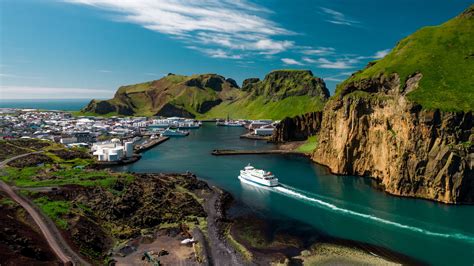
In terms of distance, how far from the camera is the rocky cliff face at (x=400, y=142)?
81.2 metres

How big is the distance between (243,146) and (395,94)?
97215mm

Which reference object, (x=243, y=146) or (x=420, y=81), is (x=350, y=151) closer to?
(x=420, y=81)

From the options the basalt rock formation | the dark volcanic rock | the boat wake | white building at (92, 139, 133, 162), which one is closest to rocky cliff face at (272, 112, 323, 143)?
the basalt rock formation

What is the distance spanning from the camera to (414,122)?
8994cm

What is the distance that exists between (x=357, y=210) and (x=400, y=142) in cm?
2776

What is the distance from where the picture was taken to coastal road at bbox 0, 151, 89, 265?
1989 inches

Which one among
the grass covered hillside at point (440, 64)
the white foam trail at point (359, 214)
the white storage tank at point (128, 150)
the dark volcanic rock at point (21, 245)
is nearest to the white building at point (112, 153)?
the white storage tank at point (128, 150)

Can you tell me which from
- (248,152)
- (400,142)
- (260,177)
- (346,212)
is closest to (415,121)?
(400,142)

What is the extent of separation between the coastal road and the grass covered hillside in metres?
89.6

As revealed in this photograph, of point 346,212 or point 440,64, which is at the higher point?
point 440,64

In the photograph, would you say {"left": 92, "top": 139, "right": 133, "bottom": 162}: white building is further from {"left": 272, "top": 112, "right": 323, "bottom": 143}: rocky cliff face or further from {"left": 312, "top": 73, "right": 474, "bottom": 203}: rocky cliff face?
{"left": 272, "top": 112, "right": 323, "bottom": 143}: rocky cliff face

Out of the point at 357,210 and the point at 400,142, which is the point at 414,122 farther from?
the point at 357,210

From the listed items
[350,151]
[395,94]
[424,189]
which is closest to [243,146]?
[350,151]

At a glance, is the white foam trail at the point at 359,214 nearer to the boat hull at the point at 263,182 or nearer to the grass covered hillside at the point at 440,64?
the boat hull at the point at 263,182
